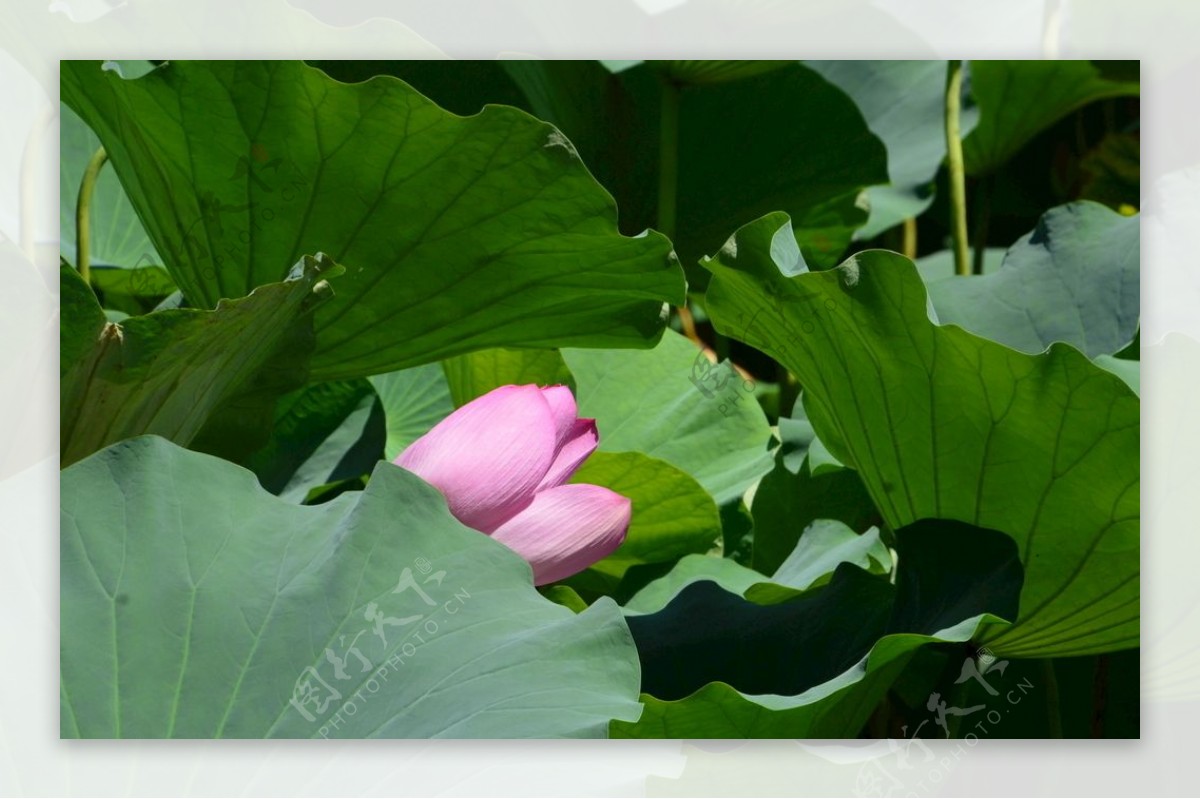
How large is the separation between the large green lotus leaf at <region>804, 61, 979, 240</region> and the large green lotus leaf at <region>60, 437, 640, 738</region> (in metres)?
0.50

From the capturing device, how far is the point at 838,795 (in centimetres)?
78

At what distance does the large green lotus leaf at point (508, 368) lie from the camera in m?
0.86

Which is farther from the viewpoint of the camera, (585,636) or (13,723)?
(13,723)

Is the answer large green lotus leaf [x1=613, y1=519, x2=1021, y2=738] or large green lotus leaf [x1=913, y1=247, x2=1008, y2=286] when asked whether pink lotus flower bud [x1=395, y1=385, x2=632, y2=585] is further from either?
large green lotus leaf [x1=913, y1=247, x2=1008, y2=286]

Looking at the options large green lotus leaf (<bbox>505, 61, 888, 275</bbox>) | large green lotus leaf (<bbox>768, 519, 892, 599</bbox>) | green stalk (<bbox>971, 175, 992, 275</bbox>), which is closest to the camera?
large green lotus leaf (<bbox>768, 519, 892, 599</bbox>)

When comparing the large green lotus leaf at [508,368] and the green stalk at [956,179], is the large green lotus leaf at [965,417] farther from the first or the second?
the green stalk at [956,179]

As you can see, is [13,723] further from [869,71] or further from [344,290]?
[869,71]

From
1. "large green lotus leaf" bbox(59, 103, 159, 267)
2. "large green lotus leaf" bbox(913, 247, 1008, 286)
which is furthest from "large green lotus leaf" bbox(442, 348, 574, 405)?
"large green lotus leaf" bbox(913, 247, 1008, 286)

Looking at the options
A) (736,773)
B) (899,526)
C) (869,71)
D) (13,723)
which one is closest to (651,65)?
(869,71)

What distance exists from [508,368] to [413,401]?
0.14m

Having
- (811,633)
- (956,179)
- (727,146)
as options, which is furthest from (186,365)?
(956,179)

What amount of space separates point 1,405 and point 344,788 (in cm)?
32

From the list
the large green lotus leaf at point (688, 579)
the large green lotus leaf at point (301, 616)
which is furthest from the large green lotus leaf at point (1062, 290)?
the large green lotus leaf at point (301, 616)

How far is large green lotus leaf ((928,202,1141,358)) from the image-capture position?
0.85 metres
